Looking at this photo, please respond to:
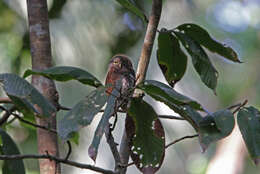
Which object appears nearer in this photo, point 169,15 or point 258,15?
point 169,15

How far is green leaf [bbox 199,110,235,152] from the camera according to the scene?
971 mm

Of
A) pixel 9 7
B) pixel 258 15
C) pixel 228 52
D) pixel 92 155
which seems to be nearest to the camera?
pixel 92 155

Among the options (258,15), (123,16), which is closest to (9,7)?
(123,16)

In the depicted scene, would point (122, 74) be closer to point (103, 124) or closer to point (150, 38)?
point (150, 38)

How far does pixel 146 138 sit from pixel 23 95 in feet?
1.03

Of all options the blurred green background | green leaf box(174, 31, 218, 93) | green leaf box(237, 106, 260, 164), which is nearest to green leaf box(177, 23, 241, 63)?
green leaf box(174, 31, 218, 93)

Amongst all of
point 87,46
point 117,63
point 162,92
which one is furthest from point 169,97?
point 87,46

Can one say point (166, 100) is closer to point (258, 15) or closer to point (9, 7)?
point (9, 7)

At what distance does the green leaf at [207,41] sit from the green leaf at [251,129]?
0.55 ft

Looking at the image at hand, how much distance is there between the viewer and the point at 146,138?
1.11 m

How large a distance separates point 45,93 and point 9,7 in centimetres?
293

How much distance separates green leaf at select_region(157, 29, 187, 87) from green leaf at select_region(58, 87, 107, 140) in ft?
0.94

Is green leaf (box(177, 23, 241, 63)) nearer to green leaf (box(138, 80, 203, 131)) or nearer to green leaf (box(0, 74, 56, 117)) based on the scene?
green leaf (box(138, 80, 203, 131))

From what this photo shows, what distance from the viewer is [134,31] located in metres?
4.49
